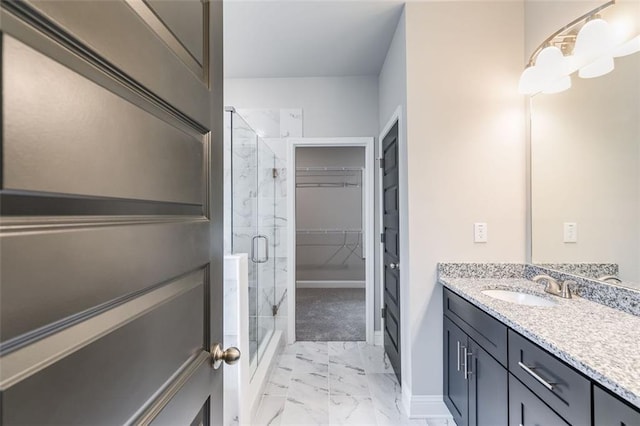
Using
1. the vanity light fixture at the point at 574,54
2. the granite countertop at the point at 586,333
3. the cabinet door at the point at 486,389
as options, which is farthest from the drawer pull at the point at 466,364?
the vanity light fixture at the point at 574,54

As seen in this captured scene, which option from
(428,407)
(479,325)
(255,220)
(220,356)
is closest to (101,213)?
(220,356)

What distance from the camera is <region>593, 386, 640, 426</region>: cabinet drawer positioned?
2.45ft

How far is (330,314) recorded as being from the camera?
4027 millimetres

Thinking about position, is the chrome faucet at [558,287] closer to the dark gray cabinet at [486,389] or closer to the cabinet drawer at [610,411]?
the dark gray cabinet at [486,389]

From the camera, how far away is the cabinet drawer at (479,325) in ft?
4.35

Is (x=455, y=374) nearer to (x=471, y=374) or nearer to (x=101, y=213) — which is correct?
(x=471, y=374)

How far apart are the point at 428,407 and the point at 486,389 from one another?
667 mm

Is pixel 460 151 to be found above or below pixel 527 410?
above

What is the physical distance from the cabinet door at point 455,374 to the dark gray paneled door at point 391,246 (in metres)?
0.49

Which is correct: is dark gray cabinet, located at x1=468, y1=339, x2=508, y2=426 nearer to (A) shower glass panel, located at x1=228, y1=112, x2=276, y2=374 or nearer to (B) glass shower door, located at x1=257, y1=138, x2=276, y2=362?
(A) shower glass panel, located at x1=228, y1=112, x2=276, y2=374

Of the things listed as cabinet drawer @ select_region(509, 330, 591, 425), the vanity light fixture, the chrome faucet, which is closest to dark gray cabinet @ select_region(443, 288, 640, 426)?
cabinet drawer @ select_region(509, 330, 591, 425)

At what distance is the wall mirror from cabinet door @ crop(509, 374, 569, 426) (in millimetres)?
682

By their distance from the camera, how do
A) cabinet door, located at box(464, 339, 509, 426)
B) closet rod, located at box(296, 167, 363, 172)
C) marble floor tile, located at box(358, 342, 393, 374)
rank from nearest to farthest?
cabinet door, located at box(464, 339, 509, 426), marble floor tile, located at box(358, 342, 393, 374), closet rod, located at box(296, 167, 363, 172)

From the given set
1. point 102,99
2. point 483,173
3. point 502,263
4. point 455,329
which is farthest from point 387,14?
point 102,99
